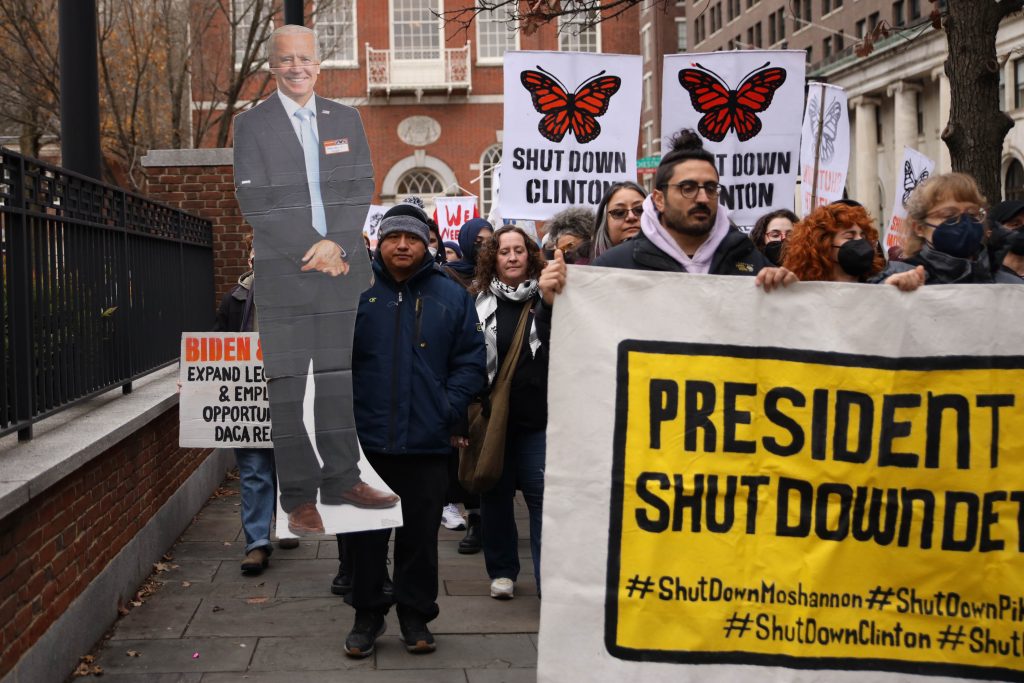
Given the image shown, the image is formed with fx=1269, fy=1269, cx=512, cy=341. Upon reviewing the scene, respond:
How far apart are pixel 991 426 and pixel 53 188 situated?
4.49 meters

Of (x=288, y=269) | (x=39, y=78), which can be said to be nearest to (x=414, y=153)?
(x=39, y=78)

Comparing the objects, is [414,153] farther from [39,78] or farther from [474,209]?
[474,209]

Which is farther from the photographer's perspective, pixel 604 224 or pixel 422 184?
pixel 422 184

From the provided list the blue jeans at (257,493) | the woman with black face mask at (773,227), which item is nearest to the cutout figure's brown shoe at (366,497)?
the blue jeans at (257,493)

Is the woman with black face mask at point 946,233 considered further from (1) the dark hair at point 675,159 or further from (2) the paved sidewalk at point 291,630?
(2) the paved sidewalk at point 291,630

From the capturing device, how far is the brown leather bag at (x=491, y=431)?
6.59 m

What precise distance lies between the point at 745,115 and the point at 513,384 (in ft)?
10.5

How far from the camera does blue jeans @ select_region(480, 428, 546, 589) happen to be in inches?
265

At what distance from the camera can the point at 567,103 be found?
31.1 feet

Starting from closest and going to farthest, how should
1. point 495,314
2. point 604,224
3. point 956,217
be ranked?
1. point 956,217
2. point 604,224
3. point 495,314

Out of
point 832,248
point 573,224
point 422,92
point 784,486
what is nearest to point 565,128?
point 573,224

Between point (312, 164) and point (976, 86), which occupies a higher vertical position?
point (976, 86)

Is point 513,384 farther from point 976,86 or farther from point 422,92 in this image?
point 422,92

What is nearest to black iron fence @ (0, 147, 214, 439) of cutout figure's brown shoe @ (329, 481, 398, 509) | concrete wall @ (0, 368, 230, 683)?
concrete wall @ (0, 368, 230, 683)
